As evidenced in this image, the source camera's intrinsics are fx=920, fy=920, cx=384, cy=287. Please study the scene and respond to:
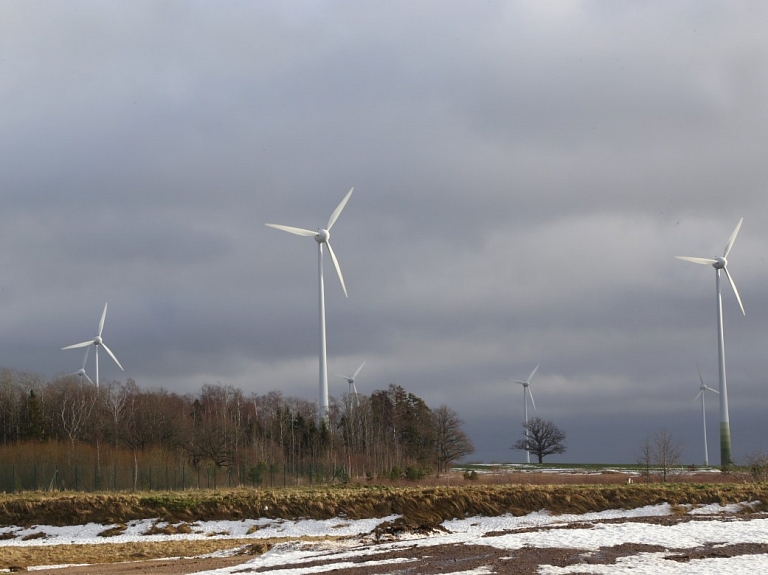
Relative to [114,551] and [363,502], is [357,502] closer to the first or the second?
[363,502]

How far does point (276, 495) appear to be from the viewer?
51531mm

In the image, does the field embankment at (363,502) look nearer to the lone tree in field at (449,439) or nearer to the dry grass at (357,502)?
the dry grass at (357,502)

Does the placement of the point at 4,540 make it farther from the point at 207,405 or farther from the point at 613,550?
the point at 207,405

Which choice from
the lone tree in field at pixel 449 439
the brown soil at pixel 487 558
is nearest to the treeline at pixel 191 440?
the lone tree in field at pixel 449 439

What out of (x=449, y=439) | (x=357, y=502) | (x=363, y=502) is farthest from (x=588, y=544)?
(x=449, y=439)

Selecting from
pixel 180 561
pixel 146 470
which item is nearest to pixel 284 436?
pixel 146 470

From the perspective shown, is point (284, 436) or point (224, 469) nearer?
point (224, 469)

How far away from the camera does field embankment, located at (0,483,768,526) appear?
46719 millimetres

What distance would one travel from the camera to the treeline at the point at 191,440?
72938mm

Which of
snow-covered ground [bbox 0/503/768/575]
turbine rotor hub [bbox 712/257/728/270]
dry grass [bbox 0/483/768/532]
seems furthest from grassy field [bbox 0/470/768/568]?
turbine rotor hub [bbox 712/257/728/270]

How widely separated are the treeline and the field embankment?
48.2 feet

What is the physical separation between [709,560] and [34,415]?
298ft

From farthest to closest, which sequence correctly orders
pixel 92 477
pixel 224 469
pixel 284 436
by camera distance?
pixel 284 436 → pixel 224 469 → pixel 92 477

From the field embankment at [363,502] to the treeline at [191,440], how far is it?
14688 millimetres
